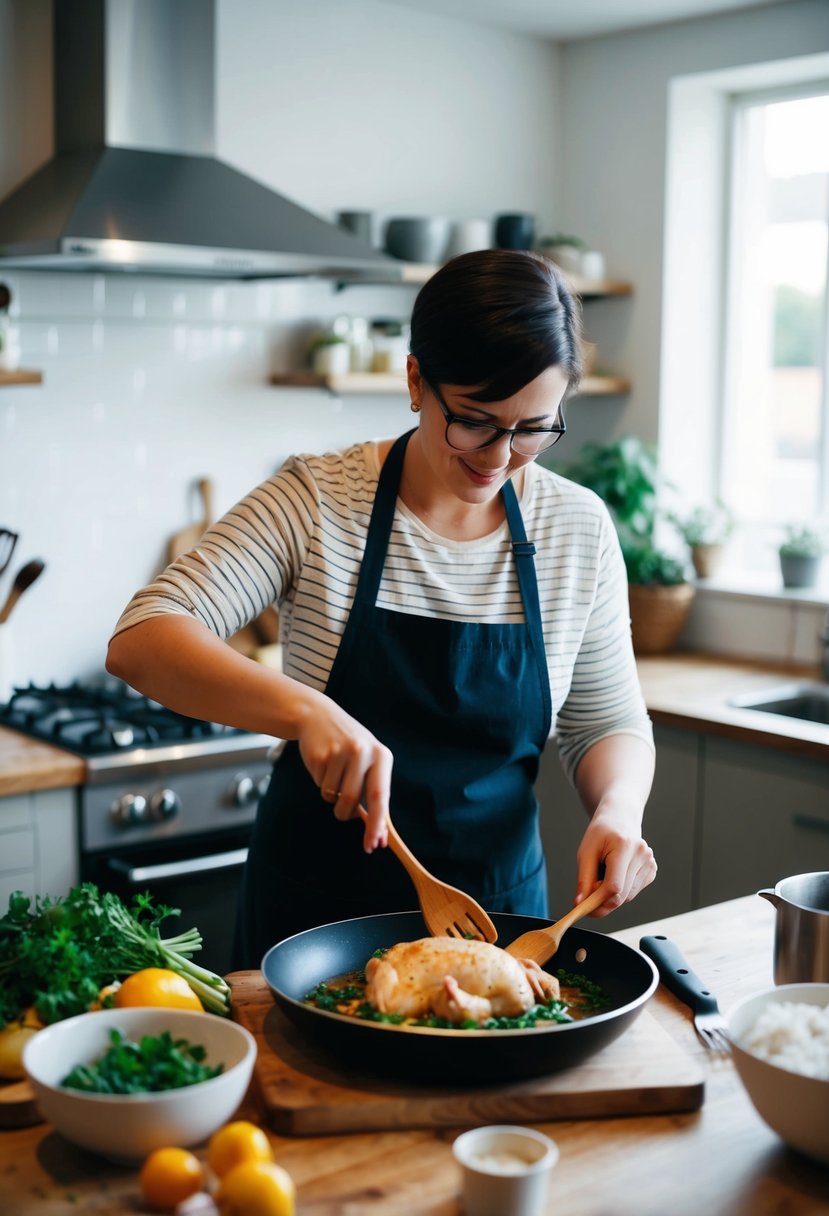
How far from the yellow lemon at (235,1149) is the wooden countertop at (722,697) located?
6.03ft

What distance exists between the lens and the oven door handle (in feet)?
8.30

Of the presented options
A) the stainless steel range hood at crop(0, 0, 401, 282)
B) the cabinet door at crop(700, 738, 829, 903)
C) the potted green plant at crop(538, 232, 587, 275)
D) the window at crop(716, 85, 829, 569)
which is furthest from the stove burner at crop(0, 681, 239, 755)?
Result: the window at crop(716, 85, 829, 569)

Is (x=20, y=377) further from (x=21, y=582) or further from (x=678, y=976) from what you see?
(x=678, y=976)

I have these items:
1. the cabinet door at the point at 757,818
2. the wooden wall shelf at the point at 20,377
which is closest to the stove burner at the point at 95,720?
the wooden wall shelf at the point at 20,377

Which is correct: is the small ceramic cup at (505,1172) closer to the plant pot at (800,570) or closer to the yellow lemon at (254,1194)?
the yellow lemon at (254,1194)

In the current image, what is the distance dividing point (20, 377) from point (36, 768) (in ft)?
2.71

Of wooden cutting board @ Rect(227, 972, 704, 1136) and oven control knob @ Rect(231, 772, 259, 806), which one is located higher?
wooden cutting board @ Rect(227, 972, 704, 1136)

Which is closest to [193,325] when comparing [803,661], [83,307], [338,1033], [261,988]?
[83,307]

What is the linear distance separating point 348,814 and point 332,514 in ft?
1.77

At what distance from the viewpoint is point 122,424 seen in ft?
10.2

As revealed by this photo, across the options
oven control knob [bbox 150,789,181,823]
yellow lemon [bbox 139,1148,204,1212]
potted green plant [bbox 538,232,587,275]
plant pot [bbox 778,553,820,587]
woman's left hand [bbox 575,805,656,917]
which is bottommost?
oven control knob [bbox 150,789,181,823]

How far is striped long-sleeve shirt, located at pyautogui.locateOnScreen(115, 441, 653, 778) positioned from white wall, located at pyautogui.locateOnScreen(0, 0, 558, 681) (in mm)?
1383

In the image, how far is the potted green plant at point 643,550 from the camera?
11.6ft

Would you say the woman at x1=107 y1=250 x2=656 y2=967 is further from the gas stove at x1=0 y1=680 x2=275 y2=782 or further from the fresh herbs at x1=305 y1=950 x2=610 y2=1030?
the gas stove at x1=0 y1=680 x2=275 y2=782
